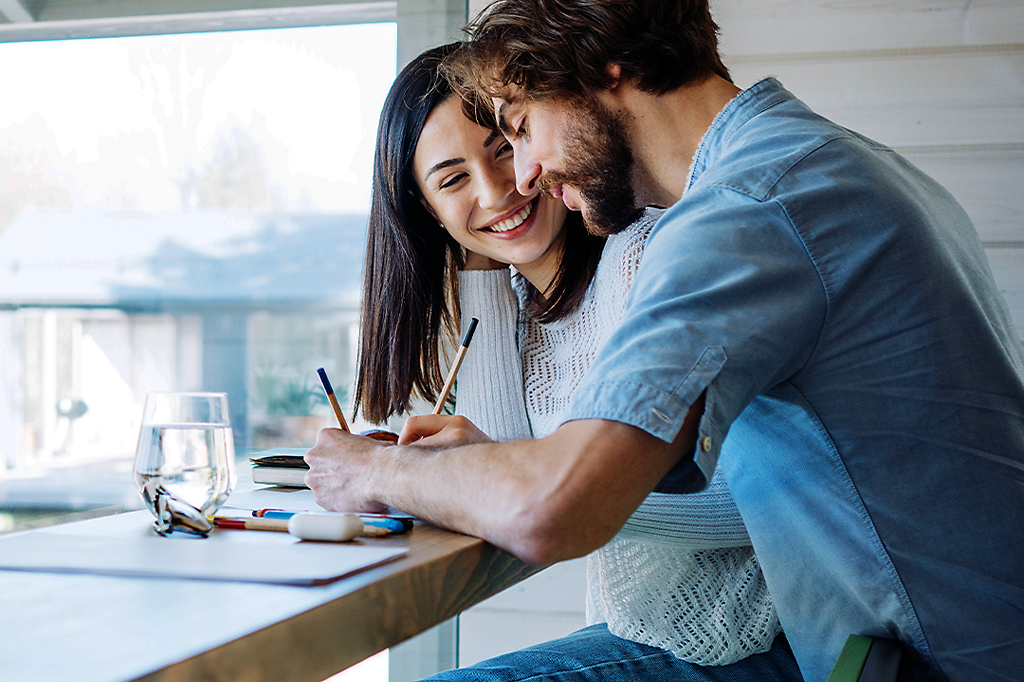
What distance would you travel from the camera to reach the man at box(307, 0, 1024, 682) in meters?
0.66

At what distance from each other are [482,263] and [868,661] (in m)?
1.40

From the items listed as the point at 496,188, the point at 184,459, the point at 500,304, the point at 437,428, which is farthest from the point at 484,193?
the point at 184,459

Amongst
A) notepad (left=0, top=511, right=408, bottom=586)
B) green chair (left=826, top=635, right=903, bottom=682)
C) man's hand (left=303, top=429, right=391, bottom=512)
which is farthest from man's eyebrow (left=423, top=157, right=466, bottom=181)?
green chair (left=826, top=635, right=903, bottom=682)

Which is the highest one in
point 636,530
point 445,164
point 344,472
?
point 445,164

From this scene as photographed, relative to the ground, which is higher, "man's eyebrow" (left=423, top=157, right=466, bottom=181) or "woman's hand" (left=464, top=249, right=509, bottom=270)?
"man's eyebrow" (left=423, top=157, right=466, bottom=181)

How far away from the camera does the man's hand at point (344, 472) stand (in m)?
0.89

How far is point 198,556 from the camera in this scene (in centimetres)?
66

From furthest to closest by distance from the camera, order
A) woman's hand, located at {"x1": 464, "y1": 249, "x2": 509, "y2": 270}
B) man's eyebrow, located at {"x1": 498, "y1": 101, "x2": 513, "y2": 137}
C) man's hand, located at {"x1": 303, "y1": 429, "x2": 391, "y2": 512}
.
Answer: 1. woman's hand, located at {"x1": 464, "y1": 249, "x2": 509, "y2": 270}
2. man's eyebrow, located at {"x1": 498, "y1": 101, "x2": 513, "y2": 137}
3. man's hand, located at {"x1": 303, "y1": 429, "x2": 391, "y2": 512}

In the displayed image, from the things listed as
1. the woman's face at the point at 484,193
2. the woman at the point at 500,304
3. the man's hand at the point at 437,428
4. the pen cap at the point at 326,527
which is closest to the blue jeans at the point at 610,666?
the woman at the point at 500,304

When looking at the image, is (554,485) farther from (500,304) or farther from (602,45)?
(500,304)

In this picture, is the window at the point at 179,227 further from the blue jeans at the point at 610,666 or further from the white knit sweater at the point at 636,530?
the blue jeans at the point at 610,666

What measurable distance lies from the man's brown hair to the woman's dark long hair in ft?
1.33

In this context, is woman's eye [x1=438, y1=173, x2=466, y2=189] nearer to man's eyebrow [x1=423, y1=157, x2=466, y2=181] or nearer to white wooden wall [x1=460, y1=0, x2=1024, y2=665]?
man's eyebrow [x1=423, y1=157, x2=466, y2=181]

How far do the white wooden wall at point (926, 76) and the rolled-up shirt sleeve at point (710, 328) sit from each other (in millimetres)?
1220
